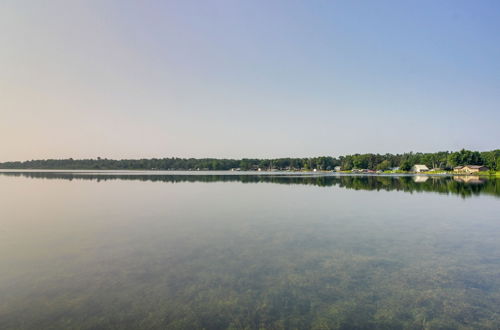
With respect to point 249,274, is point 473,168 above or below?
above

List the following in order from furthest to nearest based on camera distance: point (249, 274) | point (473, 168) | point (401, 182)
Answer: point (473, 168)
point (401, 182)
point (249, 274)

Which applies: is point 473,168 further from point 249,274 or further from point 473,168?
point 249,274

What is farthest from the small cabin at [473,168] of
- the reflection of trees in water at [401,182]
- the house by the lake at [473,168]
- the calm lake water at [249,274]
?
the calm lake water at [249,274]

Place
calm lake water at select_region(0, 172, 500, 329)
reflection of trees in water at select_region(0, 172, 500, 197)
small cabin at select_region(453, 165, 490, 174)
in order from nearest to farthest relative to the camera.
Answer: calm lake water at select_region(0, 172, 500, 329) < reflection of trees in water at select_region(0, 172, 500, 197) < small cabin at select_region(453, 165, 490, 174)

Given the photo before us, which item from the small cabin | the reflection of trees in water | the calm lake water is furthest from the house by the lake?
the calm lake water

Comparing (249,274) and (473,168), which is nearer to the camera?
(249,274)

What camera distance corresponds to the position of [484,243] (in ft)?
47.6

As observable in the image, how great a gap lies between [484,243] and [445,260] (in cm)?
480

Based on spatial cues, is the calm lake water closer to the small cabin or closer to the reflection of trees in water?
the reflection of trees in water

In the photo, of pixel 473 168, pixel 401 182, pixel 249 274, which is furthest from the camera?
pixel 473 168

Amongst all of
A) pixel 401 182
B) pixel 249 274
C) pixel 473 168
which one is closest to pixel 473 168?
pixel 473 168

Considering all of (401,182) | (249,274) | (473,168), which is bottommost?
(249,274)

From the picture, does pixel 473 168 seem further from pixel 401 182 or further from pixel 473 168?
pixel 401 182

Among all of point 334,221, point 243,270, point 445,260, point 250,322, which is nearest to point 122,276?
point 243,270
